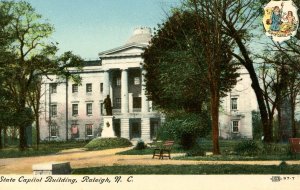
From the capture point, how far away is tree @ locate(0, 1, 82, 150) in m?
17.2

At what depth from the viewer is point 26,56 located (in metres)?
19.2

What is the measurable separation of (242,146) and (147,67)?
1549 cm

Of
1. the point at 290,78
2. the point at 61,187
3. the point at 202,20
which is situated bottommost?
the point at 61,187

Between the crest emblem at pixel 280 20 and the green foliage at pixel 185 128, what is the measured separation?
12.2m

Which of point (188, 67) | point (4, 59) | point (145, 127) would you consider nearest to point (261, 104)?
point (188, 67)

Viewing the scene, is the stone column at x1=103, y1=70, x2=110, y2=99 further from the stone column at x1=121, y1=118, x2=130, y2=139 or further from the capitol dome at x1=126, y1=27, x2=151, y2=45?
the capitol dome at x1=126, y1=27, x2=151, y2=45

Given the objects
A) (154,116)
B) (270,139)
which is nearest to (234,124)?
(154,116)

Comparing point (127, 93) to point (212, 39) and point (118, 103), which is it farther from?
point (212, 39)

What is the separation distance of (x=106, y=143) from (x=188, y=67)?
7.71m

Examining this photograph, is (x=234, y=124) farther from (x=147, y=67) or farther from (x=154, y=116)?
(x=147, y=67)

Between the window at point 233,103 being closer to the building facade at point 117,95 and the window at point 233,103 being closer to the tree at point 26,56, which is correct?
the building facade at point 117,95

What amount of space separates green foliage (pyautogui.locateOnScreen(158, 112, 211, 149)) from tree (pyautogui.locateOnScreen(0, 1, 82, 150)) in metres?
5.22

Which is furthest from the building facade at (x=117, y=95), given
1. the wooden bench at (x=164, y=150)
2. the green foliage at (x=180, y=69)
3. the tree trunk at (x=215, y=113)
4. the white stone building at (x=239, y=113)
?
the tree trunk at (x=215, y=113)

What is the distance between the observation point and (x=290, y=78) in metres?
17.8
